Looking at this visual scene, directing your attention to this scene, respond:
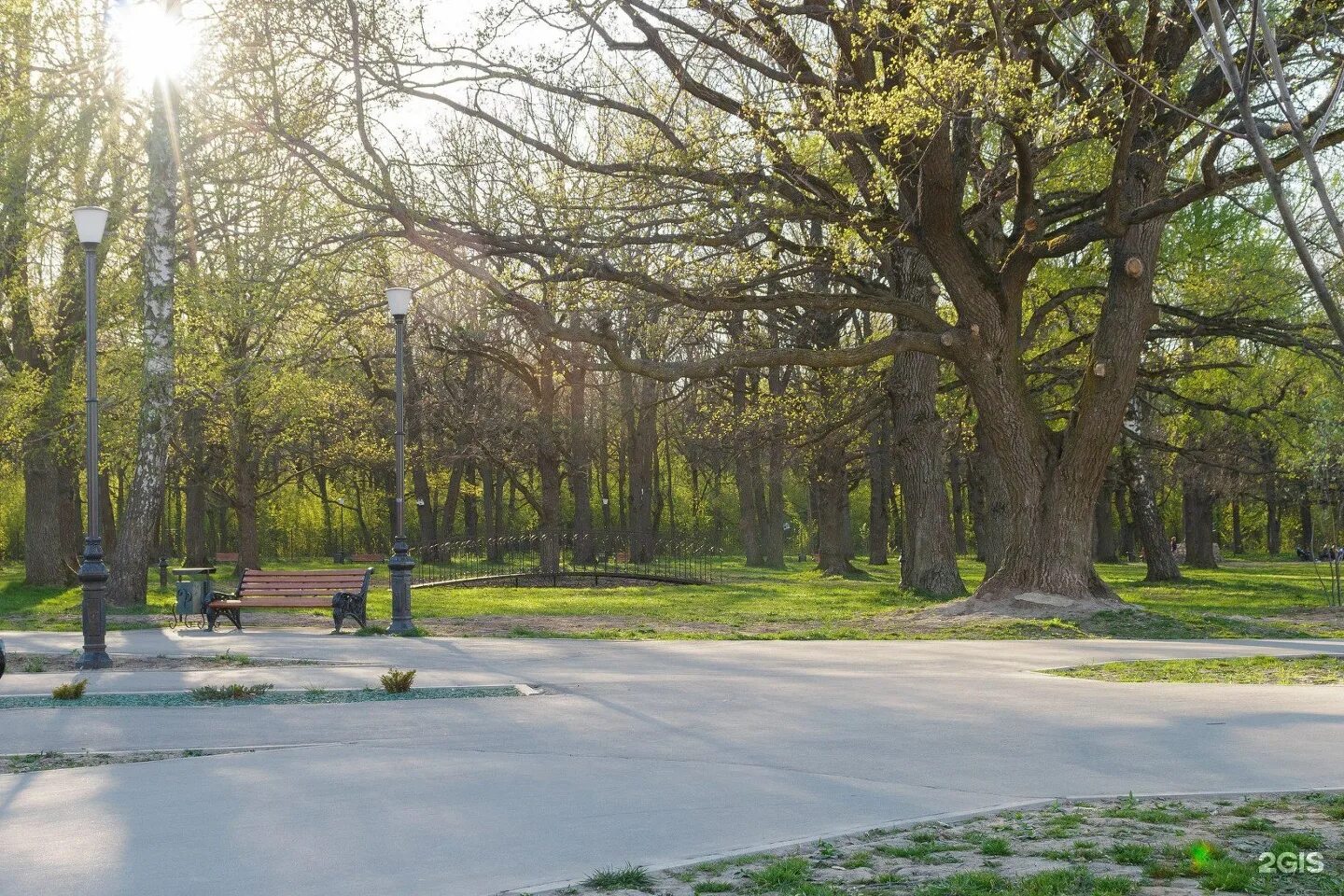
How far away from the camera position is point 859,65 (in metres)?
17.4

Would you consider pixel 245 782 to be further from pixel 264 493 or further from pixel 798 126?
pixel 264 493

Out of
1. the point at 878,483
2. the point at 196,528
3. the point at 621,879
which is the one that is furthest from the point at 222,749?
the point at 878,483

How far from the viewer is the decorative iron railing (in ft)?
108

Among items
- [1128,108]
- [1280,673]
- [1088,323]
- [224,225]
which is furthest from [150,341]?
[1088,323]

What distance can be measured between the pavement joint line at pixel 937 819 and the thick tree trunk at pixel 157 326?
16498 millimetres

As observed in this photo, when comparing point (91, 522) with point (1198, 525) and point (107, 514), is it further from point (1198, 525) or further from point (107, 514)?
point (1198, 525)

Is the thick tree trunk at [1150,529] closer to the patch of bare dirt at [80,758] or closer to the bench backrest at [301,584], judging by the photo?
the bench backrest at [301,584]

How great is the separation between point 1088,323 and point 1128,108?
1225cm

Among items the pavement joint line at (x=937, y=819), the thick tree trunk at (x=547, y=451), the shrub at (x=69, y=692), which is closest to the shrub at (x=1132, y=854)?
the pavement joint line at (x=937, y=819)

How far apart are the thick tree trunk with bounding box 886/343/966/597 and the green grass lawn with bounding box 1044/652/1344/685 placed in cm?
1184

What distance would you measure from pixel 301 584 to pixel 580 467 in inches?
884

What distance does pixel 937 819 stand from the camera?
20.1 feet

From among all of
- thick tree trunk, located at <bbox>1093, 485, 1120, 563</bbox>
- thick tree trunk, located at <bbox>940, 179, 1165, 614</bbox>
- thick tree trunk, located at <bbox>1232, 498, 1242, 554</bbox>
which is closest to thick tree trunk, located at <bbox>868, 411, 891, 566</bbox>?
thick tree trunk, located at <bbox>1093, 485, 1120, 563</bbox>

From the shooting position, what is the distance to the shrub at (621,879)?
16.5 feet
